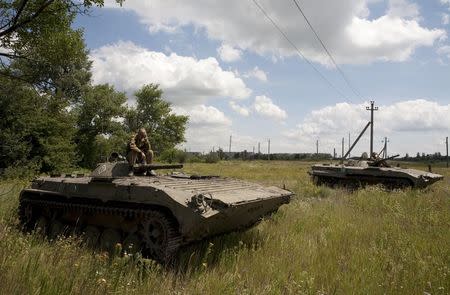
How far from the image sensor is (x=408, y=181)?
16547 millimetres

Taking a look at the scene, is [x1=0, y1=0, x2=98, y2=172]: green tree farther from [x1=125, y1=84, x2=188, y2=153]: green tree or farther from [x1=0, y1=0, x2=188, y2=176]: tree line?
[x1=125, y1=84, x2=188, y2=153]: green tree

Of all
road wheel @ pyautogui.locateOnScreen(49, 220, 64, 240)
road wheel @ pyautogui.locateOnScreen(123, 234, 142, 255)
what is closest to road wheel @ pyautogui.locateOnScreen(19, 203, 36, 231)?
road wheel @ pyautogui.locateOnScreen(49, 220, 64, 240)

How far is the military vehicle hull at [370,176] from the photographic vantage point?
54.1 ft

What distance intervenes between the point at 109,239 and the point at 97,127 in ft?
82.8

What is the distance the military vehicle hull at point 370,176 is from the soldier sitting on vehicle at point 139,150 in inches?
404

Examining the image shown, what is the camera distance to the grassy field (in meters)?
4.36

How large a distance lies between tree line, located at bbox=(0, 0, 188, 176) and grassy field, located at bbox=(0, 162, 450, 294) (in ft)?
13.6

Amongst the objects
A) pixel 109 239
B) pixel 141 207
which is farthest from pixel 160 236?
pixel 109 239

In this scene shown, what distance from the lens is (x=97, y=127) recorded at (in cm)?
3209

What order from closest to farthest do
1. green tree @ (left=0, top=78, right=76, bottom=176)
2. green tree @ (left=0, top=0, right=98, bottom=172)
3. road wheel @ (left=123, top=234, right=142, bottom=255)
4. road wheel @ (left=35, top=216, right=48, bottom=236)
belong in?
road wheel @ (left=123, top=234, right=142, bottom=255) → road wheel @ (left=35, top=216, right=48, bottom=236) → green tree @ (left=0, top=0, right=98, bottom=172) → green tree @ (left=0, top=78, right=76, bottom=176)

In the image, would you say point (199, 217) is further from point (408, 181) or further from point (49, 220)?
point (408, 181)

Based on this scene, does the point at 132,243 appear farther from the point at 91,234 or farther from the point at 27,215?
the point at 27,215

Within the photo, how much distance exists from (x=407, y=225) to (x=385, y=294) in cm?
445

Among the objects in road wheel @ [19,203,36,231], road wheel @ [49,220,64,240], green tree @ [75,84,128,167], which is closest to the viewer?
road wheel @ [49,220,64,240]
